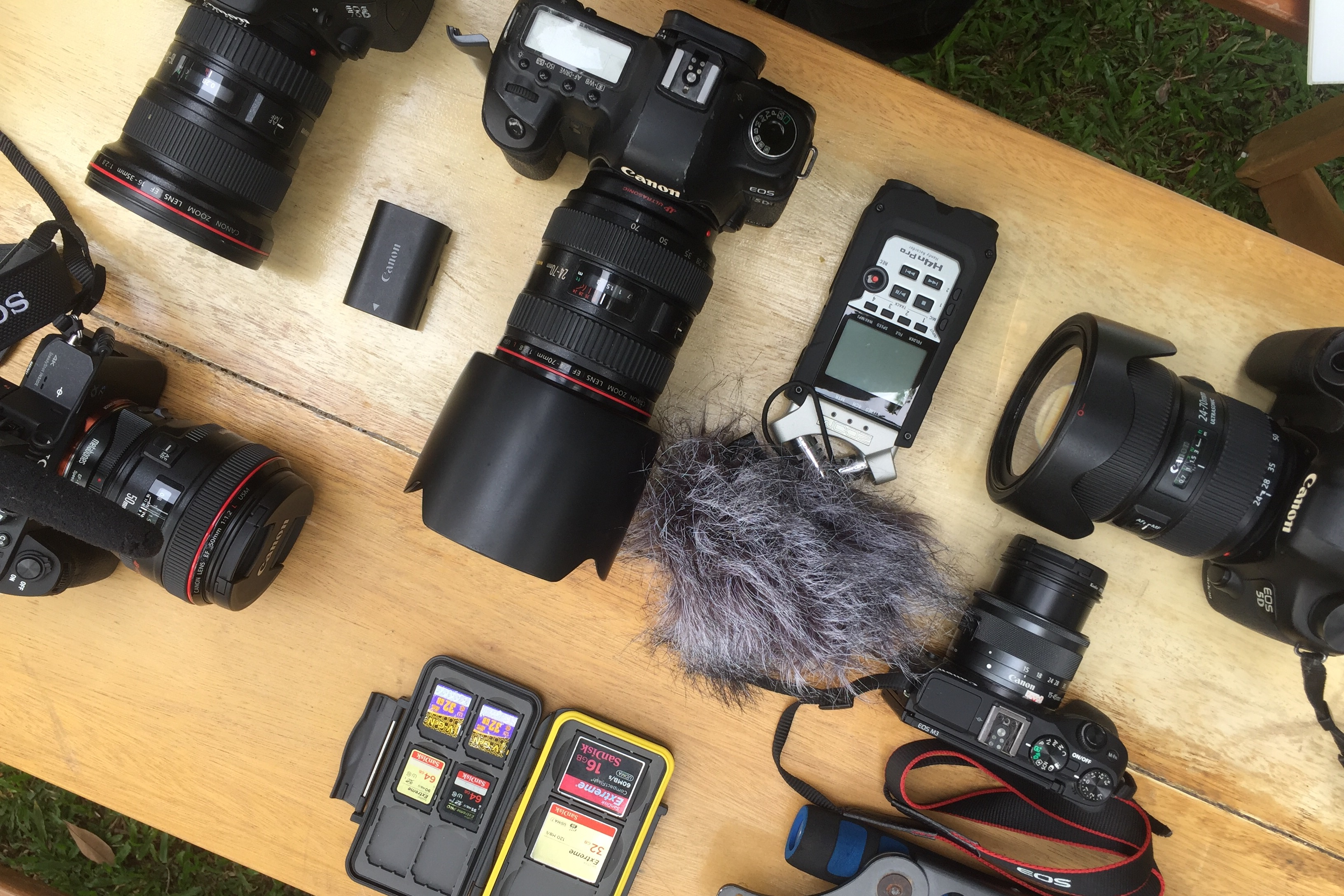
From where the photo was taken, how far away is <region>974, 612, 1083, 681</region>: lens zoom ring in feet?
2.63

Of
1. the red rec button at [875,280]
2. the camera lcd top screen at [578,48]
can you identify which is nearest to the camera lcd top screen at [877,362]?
the red rec button at [875,280]

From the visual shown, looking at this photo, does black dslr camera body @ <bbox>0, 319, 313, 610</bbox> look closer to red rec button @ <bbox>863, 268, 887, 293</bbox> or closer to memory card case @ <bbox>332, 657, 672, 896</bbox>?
memory card case @ <bbox>332, 657, 672, 896</bbox>

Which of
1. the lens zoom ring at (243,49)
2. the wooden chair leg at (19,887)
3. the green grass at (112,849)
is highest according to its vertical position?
the lens zoom ring at (243,49)

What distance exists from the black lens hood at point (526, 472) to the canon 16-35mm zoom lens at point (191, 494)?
0.20 m

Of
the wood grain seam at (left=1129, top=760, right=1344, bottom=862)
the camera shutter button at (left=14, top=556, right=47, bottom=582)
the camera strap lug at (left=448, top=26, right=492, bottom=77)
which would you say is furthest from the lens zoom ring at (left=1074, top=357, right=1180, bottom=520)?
the camera shutter button at (left=14, top=556, right=47, bottom=582)

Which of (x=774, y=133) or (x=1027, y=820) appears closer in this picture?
(x=774, y=133)

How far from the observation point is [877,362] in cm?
87

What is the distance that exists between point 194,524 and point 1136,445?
0.91m

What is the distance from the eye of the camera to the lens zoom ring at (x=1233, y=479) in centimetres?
78

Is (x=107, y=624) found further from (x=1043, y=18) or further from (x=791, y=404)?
(x=1043, y=18)

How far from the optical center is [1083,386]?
759 millimetres

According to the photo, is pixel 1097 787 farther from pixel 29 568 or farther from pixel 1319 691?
pixel 29 568

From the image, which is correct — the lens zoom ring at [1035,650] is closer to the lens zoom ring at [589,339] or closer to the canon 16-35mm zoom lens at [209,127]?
the lens zoom ring at [589,339]

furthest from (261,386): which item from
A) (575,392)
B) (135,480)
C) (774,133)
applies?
(774,133)
